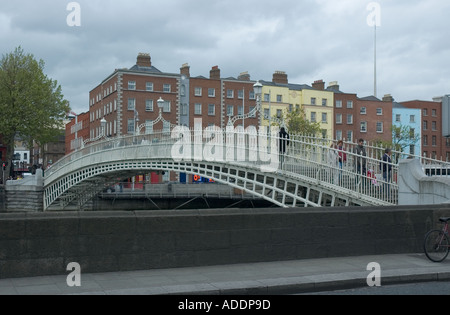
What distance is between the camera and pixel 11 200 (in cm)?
4538

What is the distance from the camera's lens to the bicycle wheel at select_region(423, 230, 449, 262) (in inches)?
399

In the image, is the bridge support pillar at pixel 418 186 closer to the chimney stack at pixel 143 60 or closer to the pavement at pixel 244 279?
the pavement at pixel 244 279

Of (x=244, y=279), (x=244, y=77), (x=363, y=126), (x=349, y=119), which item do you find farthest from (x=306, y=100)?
(x=244, y=279)

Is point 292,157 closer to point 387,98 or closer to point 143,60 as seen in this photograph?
point 143,60

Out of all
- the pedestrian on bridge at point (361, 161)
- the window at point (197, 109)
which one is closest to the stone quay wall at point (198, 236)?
the pedestrian on bridge at point (361, 161)

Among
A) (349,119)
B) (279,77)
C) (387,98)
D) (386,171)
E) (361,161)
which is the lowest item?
(386,171)

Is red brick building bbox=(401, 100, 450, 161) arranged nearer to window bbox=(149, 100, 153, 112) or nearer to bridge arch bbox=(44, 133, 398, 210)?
window bbox=(149, 100, 153, 112)

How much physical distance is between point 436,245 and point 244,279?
3.88 m

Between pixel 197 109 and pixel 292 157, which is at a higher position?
pixel 197 109

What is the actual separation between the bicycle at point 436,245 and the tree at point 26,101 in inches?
1906

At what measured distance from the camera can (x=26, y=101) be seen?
53969 millimetres

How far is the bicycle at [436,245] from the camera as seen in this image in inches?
399

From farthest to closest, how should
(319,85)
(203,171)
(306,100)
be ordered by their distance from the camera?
(319,85) → (306,100) → (203,171)

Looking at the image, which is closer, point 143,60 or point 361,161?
point 361,161
